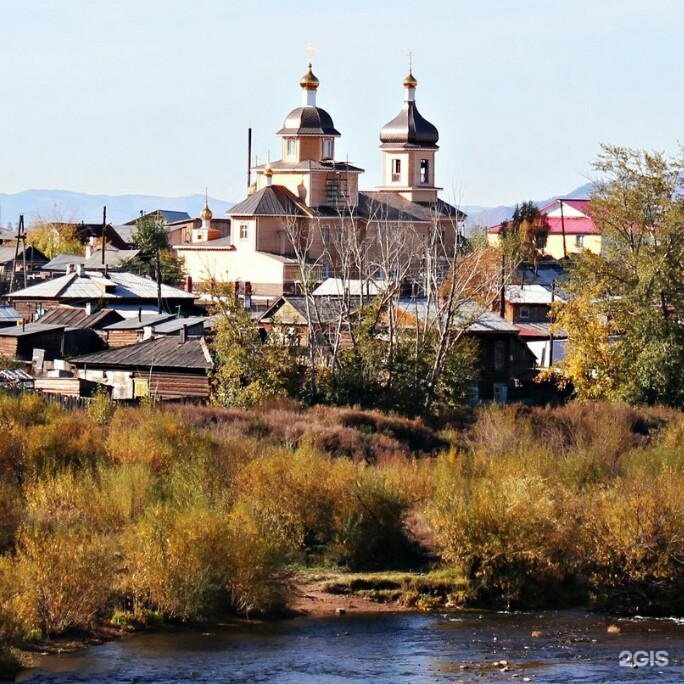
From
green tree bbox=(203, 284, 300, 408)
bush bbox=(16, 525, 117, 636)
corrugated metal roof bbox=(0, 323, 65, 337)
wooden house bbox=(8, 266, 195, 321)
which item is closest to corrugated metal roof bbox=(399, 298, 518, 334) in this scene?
green tree bbox=(203, 284, 300, 408)

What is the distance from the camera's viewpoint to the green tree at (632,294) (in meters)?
46.0

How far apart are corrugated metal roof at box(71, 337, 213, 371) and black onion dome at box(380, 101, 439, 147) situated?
50.6m

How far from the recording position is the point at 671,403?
46000 millimetres

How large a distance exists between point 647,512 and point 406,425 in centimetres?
1305

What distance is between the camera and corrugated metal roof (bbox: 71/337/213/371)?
4466 centimetres

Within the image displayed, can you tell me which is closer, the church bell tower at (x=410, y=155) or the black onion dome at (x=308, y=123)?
the black onion dome at (x=308, y=123)

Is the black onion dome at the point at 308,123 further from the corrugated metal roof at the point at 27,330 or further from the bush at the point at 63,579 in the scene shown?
the bush at the point at 63,579

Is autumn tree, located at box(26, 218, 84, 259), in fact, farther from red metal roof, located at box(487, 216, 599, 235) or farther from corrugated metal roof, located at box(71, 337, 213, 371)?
corrugated metal roof, located at box(71, 337, 213, 371)

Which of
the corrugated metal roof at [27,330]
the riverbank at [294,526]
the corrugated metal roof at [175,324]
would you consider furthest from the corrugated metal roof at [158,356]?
→ the riverbank at [294,526]

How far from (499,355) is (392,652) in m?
28.0

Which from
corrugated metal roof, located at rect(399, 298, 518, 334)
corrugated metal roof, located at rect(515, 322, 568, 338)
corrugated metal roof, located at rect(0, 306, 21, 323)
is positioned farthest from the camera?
corrugated metal roof, located at rect(515, 322, 568, 338)

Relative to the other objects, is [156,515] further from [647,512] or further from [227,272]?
[227,272]

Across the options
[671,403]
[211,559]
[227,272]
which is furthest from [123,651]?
[227,272]

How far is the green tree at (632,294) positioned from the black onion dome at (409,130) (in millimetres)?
48665
